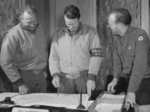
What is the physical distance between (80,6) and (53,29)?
1.48 feet

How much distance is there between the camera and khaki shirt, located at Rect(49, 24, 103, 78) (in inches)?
91.6

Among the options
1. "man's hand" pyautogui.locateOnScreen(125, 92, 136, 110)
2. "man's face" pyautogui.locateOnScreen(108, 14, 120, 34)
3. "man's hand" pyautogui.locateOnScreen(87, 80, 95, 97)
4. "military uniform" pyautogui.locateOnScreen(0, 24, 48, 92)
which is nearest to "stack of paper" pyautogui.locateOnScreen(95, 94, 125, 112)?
"man's hand" pyautogui.locateOnScreen(125, 92, 136, 110)

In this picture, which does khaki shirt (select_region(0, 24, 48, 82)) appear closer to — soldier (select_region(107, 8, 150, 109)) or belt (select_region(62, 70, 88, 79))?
belt (select_region(62, 70, 88, 79))

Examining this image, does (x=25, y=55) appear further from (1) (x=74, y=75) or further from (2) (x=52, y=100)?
(2) (x=52, y=100)

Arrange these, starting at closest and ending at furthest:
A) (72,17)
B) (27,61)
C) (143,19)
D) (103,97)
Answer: (103,97) → (72,17) → (27,61) → (143,19)

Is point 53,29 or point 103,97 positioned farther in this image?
point 53,29

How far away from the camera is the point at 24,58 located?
241cm

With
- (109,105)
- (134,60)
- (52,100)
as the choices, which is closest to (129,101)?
(109,105)

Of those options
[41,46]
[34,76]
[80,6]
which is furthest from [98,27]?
[34,76]

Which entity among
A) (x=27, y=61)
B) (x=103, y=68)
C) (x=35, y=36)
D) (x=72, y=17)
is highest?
(x=72, y=17)

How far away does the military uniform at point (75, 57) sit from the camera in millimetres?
2328

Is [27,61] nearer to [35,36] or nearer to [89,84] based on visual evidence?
[35,36]

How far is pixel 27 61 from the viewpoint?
2.43m

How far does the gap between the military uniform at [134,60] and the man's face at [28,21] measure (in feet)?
2.43
